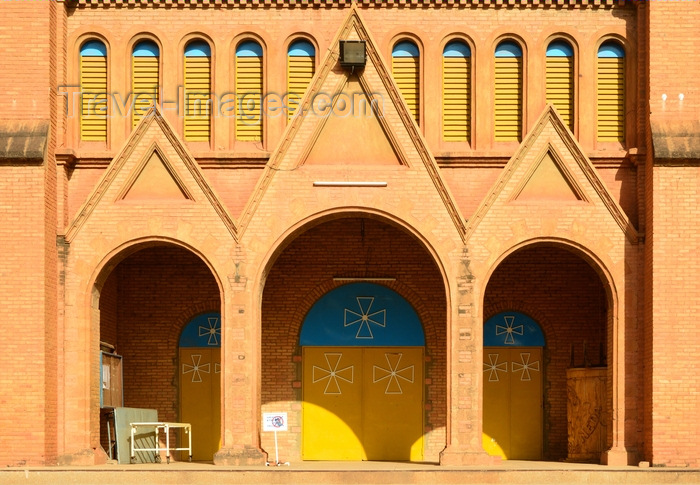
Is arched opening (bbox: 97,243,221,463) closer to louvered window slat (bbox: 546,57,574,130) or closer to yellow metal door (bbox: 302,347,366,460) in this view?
yellow metal door (bbox: 302,347,366,460)

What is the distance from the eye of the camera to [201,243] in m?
25.2

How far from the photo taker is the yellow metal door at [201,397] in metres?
28.1

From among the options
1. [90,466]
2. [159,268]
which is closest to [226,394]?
[90,466]

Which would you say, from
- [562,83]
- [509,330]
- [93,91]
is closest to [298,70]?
[93,91]

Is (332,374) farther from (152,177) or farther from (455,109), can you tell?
(455,109)

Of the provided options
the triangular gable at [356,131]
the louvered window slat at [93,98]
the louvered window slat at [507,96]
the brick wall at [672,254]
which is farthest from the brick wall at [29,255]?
the brick wall at [672,254]

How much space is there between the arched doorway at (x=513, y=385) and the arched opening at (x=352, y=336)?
996 millimetres

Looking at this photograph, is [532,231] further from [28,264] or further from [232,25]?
[28,264]

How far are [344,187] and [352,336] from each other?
4180mm

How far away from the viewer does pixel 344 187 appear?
25.2 metres

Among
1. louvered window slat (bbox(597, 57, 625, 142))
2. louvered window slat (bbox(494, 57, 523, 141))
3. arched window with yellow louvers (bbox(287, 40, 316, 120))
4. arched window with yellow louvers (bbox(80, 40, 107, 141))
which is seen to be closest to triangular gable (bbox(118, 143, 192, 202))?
arched window with yellow louvers (bbox(80, 40, 107, 141))

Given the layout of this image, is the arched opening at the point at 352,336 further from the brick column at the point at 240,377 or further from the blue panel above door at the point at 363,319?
the brick column at the point at 240,377

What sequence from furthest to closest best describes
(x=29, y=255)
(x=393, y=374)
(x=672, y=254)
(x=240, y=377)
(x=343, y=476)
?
(x=393, y=374)
(x=240, y=377)
(x=672, y=254)
(x=29, y=255)
(x=343, y=476)

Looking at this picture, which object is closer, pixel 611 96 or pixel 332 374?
pixel 611 96
